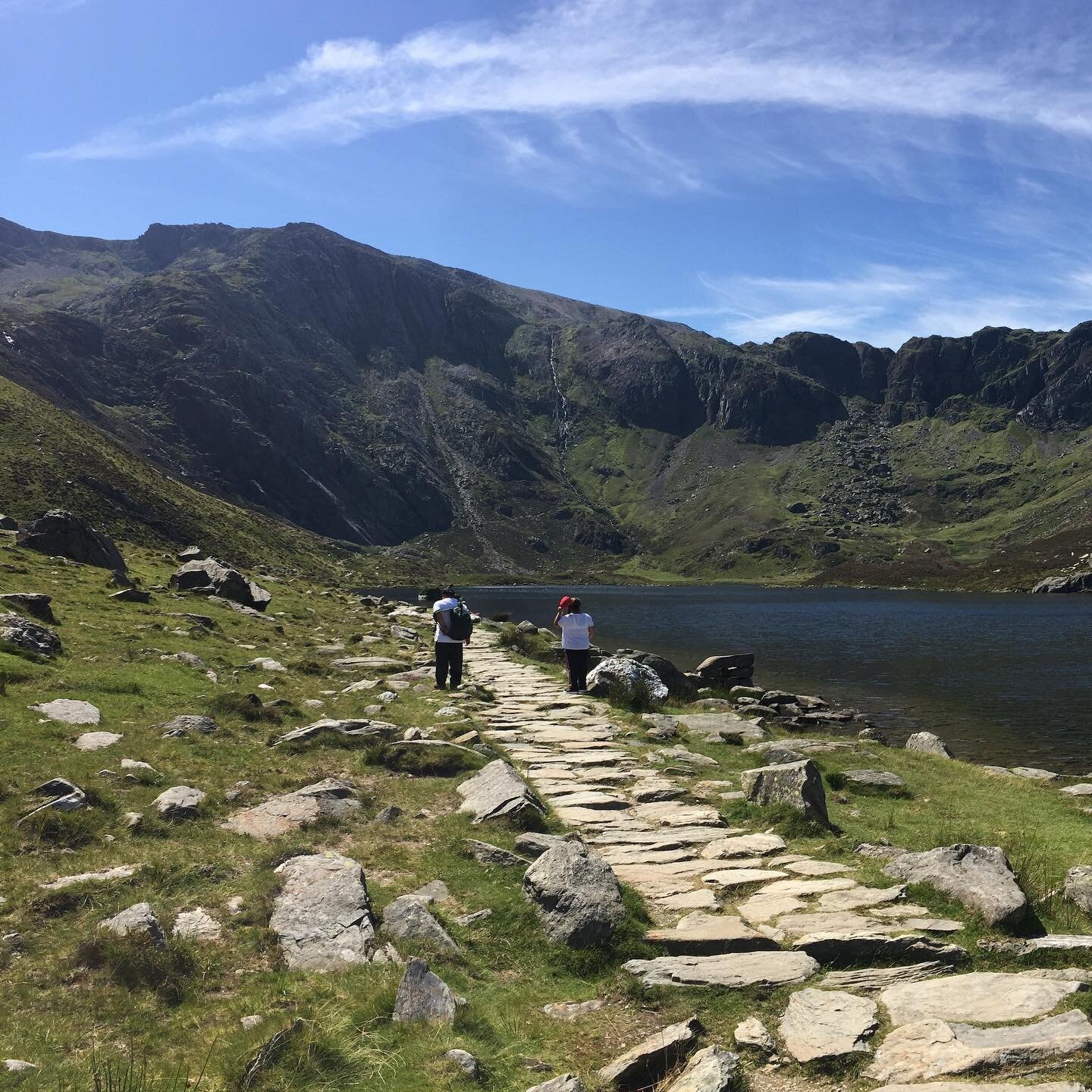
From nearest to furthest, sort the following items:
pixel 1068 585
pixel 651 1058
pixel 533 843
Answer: pixel 651 1058, pixel 533 843, pixel 1068 585

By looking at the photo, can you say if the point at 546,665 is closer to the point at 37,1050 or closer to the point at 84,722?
the point at 84,722

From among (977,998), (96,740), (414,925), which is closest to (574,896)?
(414,925)

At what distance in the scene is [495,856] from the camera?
34.4 feet

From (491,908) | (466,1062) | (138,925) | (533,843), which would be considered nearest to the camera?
(466,1062)

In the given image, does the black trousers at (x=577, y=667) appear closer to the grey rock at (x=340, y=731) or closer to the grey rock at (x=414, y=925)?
the grey rock at (x=340, y=731)

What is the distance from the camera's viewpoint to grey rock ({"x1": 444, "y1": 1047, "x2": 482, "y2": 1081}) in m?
5.95

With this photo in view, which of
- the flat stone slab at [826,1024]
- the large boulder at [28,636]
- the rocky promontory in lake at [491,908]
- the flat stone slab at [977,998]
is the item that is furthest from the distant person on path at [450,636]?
the flat stone slab at [977,998]

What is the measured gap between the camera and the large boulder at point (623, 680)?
2533 cm

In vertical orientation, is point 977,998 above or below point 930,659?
above

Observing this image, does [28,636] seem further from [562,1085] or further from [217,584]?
[217,584]

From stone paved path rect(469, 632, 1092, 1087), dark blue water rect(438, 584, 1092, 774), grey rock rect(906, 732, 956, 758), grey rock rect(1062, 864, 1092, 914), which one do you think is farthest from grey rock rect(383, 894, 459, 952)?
dark blue water rect(438, 584, 1092, 774)

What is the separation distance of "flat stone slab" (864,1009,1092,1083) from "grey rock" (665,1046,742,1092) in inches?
39.2

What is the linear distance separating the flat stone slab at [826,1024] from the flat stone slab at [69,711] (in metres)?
13.4

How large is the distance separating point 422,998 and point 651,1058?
2.04 metres
